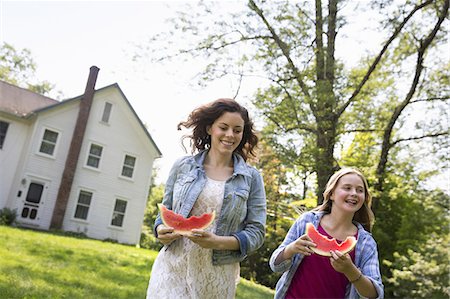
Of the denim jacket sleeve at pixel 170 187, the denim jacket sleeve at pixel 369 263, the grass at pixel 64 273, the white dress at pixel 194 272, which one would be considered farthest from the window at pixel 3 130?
the denim jacket sleeve at pixel 369 263

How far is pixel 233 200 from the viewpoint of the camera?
2.34 meters

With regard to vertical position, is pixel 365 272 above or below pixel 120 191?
below

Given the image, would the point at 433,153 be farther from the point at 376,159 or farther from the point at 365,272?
the point at 365,272

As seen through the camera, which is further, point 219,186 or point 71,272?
point 71,272

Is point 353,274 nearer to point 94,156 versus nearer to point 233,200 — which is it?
point 233,200

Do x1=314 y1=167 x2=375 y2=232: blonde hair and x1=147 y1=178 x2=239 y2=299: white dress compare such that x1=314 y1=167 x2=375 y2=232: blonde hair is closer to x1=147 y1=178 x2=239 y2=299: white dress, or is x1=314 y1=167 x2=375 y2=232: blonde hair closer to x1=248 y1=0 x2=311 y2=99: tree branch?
x1=147 y1=178 x2=239 y2=299: white dress

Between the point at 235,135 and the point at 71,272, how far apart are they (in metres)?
5.76

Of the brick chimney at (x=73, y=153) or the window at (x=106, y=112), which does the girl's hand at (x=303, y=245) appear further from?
the window at (x=106, y=112)

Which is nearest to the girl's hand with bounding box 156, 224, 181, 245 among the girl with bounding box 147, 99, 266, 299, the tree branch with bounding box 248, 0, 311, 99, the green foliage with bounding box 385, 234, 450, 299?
the girl with bounding box 147, 99, 266, 299

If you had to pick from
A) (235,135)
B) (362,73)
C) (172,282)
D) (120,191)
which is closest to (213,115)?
(235,135)

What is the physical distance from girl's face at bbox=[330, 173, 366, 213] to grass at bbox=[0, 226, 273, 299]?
14.3ft

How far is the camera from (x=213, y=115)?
2596 mm

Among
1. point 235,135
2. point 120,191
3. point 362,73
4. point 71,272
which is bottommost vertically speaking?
point 71,272

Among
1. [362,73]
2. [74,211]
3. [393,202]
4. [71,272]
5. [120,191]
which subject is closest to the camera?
[71,272]
